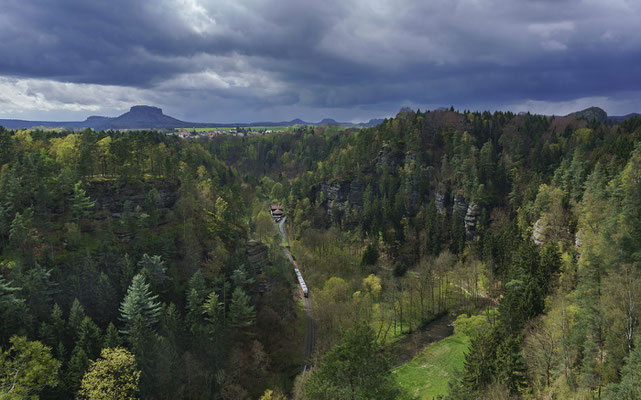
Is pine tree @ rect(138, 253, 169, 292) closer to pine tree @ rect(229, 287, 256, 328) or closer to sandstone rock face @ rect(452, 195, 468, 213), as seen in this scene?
pine tree @ rect(229, 287, 256, 328)

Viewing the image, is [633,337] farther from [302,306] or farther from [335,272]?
[335,272]

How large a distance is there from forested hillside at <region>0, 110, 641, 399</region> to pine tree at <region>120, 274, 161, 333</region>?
24cm

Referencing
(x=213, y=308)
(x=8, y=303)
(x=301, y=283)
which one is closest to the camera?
(x=8, y=303)

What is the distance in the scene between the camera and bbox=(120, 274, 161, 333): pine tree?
44.0 m

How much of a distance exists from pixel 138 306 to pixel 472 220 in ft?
278

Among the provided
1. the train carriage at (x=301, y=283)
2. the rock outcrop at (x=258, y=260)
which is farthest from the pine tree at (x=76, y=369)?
the train carriage at (x=301, y=283)

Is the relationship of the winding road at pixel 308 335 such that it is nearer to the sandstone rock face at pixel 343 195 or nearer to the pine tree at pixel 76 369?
the pine tree at pixel 76 369

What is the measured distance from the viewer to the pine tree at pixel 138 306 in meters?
44.0

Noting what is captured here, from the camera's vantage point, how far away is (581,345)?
33625 millimetres

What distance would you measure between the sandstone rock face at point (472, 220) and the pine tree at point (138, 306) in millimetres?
81868

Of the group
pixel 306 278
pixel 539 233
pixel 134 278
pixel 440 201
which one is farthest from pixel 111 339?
pixel 440 201

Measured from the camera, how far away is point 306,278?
84625 mm

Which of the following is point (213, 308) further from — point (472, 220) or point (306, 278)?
point (472, 220)

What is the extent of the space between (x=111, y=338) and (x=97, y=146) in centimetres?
4254
